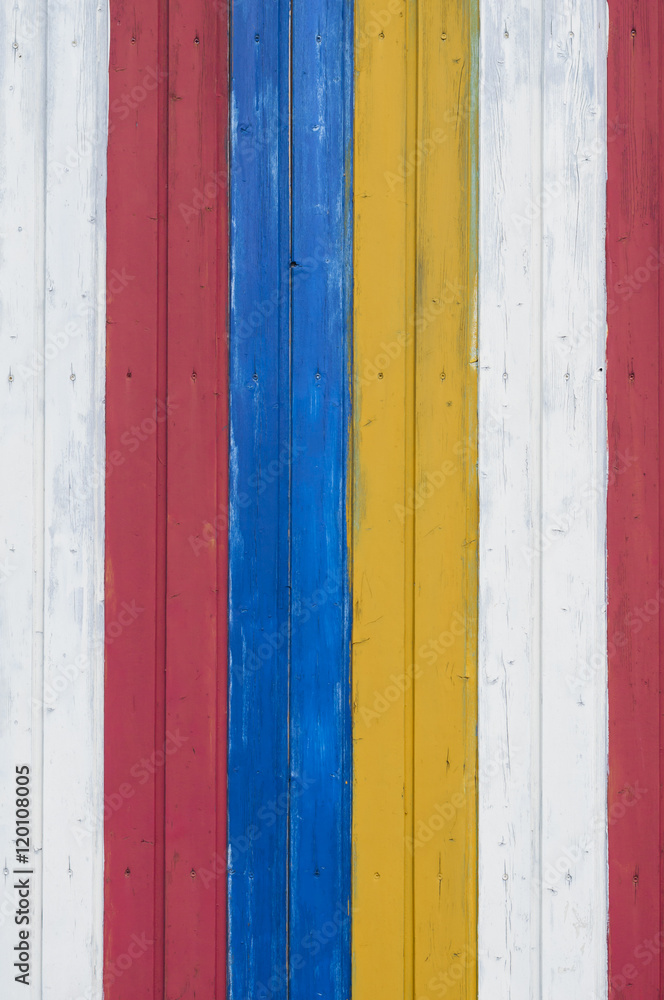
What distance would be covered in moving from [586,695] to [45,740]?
1181 mm

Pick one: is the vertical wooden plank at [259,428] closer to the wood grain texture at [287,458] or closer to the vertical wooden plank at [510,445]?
the wood grain texture at [287,458]

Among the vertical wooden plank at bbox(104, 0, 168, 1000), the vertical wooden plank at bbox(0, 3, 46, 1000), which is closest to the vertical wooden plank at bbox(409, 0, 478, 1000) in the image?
the vertical wooden plank at bbox(104, 0, 168, 1000)

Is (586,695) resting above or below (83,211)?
below

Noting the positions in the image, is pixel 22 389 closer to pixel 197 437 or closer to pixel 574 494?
pixel 197 437

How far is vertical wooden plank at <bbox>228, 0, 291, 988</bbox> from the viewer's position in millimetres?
1485

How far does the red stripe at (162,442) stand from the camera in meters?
1.49

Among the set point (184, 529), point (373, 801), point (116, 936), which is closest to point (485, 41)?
point (184, 529)

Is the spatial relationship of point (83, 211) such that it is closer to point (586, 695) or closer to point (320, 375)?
point (320, 375)

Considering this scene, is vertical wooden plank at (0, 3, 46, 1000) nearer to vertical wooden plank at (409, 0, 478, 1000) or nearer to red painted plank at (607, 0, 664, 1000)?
vertical wooden plank at (409, 0, 478, 1000)

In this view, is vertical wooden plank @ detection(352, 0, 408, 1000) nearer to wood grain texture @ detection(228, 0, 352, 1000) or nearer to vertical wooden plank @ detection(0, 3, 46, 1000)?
wood grain texture @ detection(228, 0, 352, 1000)

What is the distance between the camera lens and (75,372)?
1520 millimetres

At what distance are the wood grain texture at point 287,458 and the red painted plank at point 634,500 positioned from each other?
0.59 meters

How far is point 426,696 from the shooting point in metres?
1.48

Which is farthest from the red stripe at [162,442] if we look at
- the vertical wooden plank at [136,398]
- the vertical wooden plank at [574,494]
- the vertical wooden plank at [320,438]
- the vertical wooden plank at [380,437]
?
the vertical wooden plank at [574,494]
